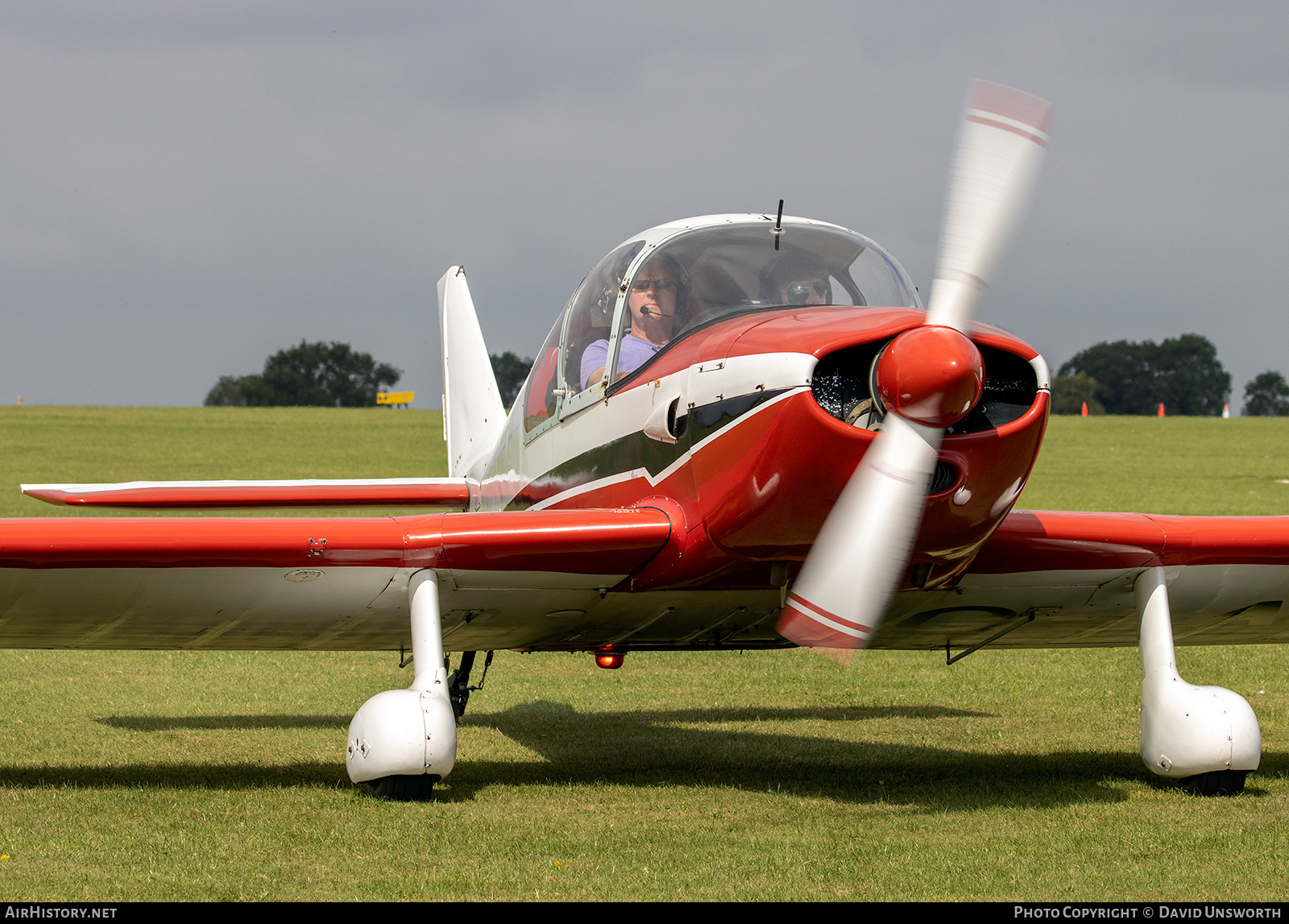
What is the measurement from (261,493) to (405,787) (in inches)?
145

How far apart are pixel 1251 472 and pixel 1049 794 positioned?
109 ft

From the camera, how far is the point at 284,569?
6938 millimetres

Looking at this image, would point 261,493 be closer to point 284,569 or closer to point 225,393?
point 284,569

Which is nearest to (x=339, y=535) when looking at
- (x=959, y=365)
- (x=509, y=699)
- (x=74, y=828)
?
(x=74, y=828)

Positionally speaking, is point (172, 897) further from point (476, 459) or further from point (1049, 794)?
point (476, 459)

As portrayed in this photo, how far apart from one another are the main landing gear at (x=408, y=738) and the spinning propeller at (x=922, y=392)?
171 cm

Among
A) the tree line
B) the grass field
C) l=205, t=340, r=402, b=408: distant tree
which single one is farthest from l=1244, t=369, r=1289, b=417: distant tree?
the grass field

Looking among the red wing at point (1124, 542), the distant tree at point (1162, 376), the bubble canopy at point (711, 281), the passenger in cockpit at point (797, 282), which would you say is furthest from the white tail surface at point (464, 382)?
the distant tree at point (1162, 376)

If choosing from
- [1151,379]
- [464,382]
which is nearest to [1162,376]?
[1151,379]

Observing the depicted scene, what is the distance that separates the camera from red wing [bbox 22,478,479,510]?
9.07 metres

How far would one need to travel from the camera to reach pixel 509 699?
11586 millimetres

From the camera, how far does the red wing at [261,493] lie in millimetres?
9070

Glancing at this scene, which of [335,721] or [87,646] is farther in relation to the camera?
[335,721]

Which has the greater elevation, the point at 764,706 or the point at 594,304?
the point at 594,304
